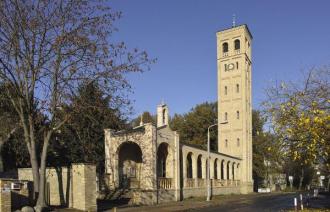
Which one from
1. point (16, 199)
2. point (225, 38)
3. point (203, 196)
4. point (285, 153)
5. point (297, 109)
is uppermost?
point (225, 38)

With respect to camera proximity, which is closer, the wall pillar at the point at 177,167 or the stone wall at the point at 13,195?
the stone wall at the point at 13,195

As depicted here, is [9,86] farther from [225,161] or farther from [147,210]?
[225,161]

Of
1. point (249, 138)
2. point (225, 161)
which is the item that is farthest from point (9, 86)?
point (249, 138)

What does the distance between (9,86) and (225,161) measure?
42.0 m

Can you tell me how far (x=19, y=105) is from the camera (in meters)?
23.9

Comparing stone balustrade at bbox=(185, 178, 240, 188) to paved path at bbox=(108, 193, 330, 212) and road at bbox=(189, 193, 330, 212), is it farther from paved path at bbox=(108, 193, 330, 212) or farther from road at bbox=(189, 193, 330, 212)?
paved path at bbox=(108, 193, 330, 212)

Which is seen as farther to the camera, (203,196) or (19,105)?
(203,196)

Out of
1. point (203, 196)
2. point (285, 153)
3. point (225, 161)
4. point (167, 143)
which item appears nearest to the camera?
point (285, 153)

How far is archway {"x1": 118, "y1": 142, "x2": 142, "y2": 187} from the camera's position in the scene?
40812 millimetres

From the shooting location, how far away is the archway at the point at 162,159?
137 ft

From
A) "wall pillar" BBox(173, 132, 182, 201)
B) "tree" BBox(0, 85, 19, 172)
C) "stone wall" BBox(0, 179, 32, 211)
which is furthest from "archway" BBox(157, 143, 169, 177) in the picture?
"stone wall" BBox(0, 179, 32, 211)

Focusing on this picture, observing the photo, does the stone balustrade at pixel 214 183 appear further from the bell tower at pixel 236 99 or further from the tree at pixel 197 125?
the tree at pixel 197 125

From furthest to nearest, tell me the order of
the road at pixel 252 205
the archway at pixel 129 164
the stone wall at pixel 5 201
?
the archway at pixel 129 164, the road at pixel 252 205, the stone wall at pixel 5 201

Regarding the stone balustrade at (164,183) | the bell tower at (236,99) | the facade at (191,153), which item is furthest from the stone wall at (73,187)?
the bell tower at (236,99)
